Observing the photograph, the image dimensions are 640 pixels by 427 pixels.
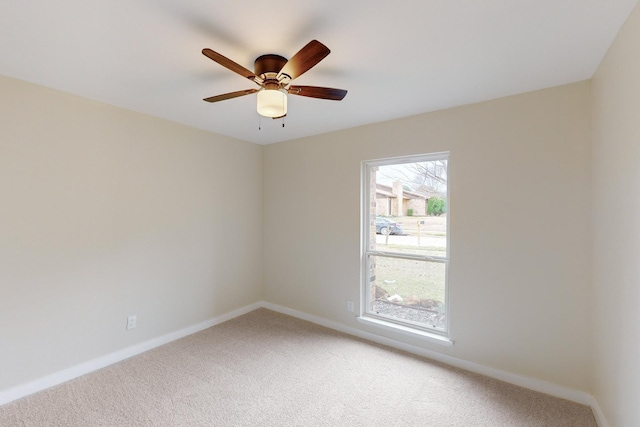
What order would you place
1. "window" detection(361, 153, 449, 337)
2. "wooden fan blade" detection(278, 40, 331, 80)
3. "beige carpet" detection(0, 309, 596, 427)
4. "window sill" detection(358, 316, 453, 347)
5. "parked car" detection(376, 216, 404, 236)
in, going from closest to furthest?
"wooden fan blade" detection(278, 40, 331, 80)
"beige carpet" detection(0, 309, 596, 427)
"window sill" detection(358, 316, 453, 347)
"window" detection(361, 153, 449, 337)
"parked car" detection(376, 216, 404, 236)

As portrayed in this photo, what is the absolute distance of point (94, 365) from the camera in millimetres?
2428

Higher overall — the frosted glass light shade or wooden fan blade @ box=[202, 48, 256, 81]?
wooden fan blade @ box=[202, 48, 256, 81]

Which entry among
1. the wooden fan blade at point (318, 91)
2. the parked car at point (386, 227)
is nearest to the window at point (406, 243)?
the parked car at point (386, 227)

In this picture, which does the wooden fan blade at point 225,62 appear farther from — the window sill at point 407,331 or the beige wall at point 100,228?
the window sill at point 407,331

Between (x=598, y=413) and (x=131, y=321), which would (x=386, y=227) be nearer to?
(x=598, y=413)

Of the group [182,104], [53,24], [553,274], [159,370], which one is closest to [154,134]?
[182,104]

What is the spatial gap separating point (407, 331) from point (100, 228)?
3058 mm

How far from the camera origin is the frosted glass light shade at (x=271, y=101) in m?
1.74

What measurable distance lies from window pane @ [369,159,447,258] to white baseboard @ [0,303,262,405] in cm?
225

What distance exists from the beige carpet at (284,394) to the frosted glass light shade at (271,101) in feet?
6.76

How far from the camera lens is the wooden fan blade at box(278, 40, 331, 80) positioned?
1.31 metres

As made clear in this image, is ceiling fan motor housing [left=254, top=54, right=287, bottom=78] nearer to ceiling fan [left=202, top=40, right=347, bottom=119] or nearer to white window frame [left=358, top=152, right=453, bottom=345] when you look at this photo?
ceiling fan [left=202, top=40, right=347, bottom=119]

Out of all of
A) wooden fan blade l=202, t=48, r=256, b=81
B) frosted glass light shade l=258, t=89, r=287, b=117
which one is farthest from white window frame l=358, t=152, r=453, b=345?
wooden fan blade l=202, t=48, r=256, b=81

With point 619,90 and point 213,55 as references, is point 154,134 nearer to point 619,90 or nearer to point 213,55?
point 213,55
